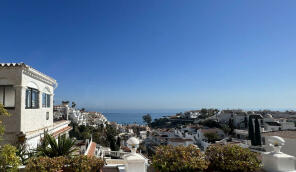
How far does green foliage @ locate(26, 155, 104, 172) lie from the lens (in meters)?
3.82

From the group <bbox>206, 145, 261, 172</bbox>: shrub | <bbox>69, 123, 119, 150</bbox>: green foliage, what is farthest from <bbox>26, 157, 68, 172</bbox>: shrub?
<bbox>69, 123, 119, 150</bbox>: green foliage

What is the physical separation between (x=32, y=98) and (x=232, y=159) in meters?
9.96

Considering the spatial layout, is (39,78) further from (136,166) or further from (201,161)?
(201,161)

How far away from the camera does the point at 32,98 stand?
966 cm

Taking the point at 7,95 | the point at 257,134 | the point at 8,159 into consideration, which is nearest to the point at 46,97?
the point at 7,95

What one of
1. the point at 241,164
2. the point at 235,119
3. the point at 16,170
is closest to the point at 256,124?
the point at 241,164

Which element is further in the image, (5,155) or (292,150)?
(292,150)

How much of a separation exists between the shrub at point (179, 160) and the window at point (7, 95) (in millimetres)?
8011

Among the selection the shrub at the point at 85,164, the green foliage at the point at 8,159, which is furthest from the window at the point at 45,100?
the shrub at the point at 85,164

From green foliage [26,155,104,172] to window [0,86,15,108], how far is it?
597 centimetres

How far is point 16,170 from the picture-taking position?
4.07m

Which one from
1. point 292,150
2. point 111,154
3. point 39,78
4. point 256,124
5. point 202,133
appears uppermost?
point 39,78

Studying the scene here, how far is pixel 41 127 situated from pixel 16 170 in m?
7.28

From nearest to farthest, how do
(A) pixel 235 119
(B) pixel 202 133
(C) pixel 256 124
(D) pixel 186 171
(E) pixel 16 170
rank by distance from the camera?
(D) pixel 186 171 → (E) pixel 16 170 → (C) pixel 256 124 → (B) pixel 202 133 → (A) pixel 235 119
